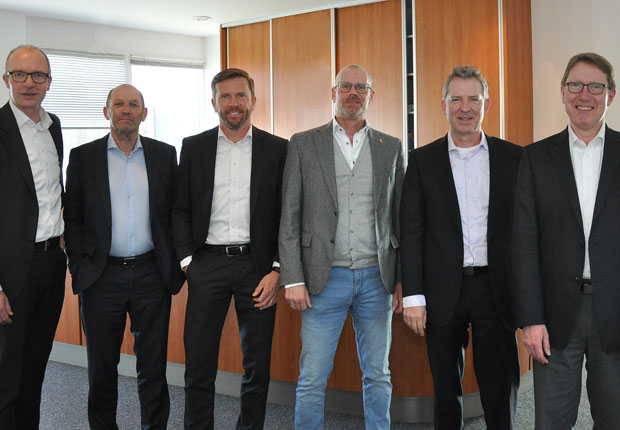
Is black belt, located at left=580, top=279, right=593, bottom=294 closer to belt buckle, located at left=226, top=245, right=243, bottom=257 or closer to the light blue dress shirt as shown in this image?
belt buckle, located at left=226, top=245, right=243, bottom=257

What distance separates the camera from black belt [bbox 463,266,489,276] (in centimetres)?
231

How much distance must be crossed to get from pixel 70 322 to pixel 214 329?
2.26m

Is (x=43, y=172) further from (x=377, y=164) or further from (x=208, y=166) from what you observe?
(x=377, y=164)

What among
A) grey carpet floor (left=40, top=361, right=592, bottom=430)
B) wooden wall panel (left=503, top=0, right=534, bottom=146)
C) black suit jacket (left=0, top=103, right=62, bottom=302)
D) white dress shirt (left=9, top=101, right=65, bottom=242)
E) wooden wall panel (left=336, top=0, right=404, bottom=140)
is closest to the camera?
black suit jacket (left=0, top=103, right=62, bottom=302)

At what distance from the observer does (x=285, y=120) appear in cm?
719

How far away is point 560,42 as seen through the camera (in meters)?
5.92

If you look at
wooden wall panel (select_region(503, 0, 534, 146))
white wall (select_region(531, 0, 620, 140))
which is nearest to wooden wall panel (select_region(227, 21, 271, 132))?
wooden wall panel (select_region(503, 0, 534, 146))

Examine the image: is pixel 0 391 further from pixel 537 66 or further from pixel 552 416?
pixel 537 66

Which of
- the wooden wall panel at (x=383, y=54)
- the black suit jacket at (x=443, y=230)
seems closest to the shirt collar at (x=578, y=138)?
the black suit jacket at (x=443, y=230)

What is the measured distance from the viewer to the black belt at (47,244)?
2589 millimetres

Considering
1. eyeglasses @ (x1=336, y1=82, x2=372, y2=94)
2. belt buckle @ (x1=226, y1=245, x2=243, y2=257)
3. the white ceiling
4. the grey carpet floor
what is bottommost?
the grey carpet floor

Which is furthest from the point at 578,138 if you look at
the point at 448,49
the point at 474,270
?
the point at 448,49

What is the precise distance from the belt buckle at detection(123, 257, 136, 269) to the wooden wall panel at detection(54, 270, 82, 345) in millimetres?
1905

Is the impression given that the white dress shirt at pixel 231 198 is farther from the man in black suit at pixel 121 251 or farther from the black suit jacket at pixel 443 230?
the black suit jacket at pixel 443 230
